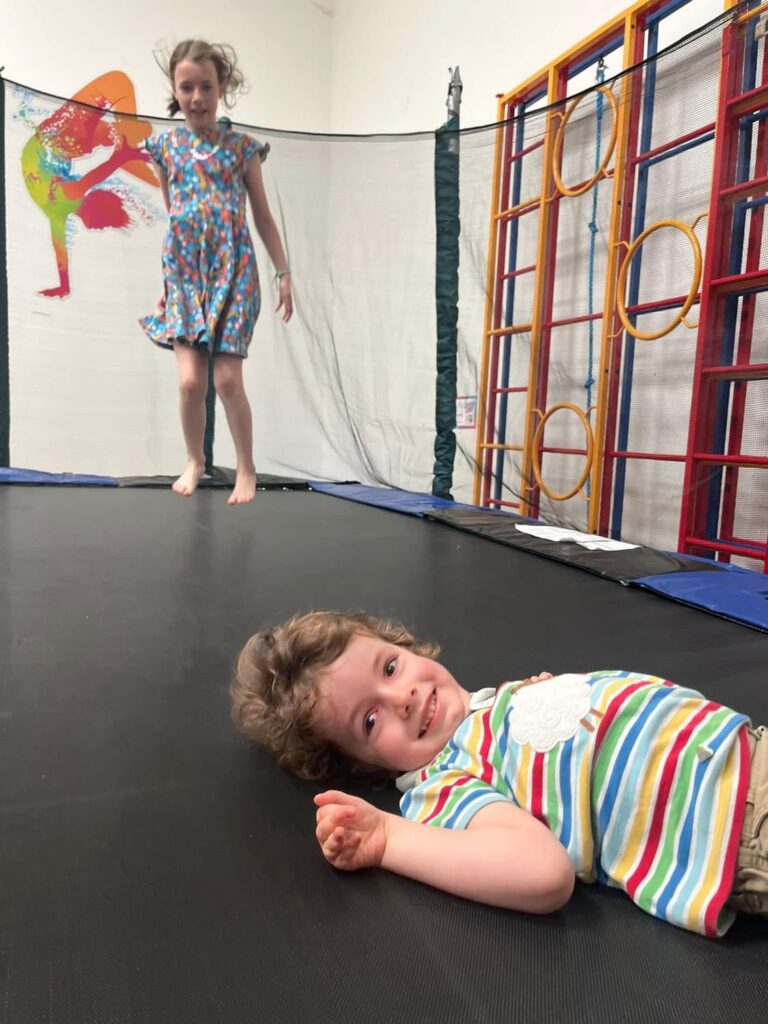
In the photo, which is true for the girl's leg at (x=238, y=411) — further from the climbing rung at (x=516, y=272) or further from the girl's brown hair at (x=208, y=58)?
the climbing rung at (x=516, y=272)

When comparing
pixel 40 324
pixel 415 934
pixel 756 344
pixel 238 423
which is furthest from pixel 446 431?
pixel 415 934

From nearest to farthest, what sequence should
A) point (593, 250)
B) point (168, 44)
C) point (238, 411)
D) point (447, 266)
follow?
1. point (238, 411)
2. point (593, 250)
3. point (447, 266)
4. point (168, 44)

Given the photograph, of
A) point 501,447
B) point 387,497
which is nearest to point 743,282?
point 501,447

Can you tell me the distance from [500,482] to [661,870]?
249 cm

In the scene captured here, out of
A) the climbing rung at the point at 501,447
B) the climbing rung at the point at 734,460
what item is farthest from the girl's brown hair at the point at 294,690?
the climbing rung at the point at 501,447

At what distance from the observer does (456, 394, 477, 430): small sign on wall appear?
10.0ft

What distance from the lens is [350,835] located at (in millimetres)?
599

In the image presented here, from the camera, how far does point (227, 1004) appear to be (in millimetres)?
466

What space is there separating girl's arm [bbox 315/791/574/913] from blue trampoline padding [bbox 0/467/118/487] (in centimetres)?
311

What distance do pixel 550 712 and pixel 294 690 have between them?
0.26 meters

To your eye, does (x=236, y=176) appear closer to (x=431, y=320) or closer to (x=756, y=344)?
(x=431, y=320)

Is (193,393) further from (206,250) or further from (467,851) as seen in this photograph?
(467,851)

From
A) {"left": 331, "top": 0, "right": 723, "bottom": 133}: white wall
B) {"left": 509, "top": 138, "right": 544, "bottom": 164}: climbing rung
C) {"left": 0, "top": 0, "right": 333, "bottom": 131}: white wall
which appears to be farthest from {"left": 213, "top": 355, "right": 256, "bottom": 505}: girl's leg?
{"left": 0, "top": 0, "right": 333, "bottom": 131}: white wall

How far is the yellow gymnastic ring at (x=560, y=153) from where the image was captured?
2.38 metres
